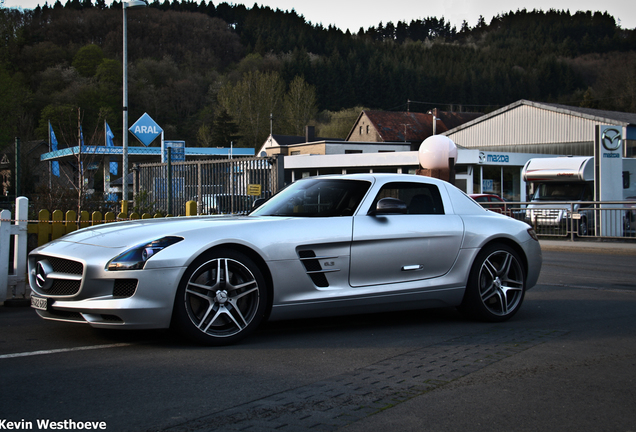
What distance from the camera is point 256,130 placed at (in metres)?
102

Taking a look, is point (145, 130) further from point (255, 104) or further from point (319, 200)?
point (255, 104)

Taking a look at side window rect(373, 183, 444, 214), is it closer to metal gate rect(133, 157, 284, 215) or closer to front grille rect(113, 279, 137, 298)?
front grille rect(113, 279, 137, 298)

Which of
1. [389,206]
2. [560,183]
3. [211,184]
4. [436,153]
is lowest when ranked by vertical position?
[389,206]

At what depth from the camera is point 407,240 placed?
6070 mm

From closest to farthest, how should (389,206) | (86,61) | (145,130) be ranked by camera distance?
(389,206) < (145,130) < (86,61)

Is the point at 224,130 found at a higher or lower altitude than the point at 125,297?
higher

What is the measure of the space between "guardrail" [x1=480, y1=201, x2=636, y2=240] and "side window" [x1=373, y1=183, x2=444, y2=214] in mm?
15145

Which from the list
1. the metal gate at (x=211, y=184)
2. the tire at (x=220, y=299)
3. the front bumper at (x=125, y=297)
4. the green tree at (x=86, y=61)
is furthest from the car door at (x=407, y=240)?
the green tree at (x=86, y=61)

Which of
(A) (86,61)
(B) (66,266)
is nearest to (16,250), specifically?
(B) (66,266)

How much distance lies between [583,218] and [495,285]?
15.9 meters

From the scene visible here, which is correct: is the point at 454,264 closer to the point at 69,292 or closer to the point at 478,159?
the point at 69,292

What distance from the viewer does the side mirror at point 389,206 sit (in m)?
5.89

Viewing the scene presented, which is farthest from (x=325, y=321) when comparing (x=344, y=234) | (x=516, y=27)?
(x=516, y=27)

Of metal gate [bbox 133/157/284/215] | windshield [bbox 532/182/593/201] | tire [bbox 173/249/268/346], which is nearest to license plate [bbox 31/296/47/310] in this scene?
tire [bbox 173/249/268/346]
